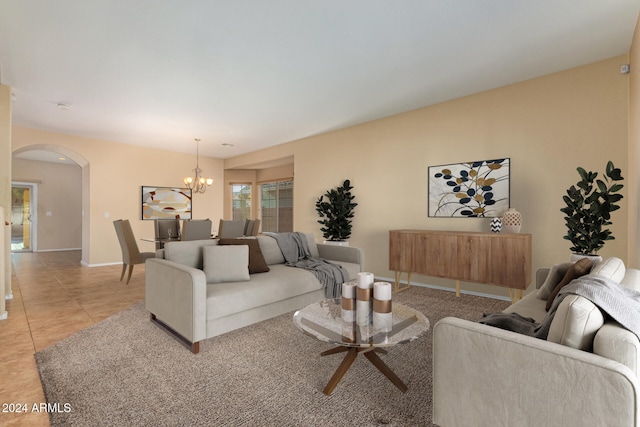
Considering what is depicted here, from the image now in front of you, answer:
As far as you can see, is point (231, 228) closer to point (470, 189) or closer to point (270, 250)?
point (270, 250)

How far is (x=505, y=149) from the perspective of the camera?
3.85m

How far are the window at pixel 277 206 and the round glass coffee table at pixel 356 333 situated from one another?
19.1 ft

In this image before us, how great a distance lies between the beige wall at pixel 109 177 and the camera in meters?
5.93

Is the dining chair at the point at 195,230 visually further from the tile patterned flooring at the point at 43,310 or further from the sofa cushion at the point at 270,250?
the sofa cushion at the point at 270,250

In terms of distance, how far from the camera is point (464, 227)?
417 cm

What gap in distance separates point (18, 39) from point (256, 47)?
2069 mm

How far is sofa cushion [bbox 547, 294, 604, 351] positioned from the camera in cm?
111

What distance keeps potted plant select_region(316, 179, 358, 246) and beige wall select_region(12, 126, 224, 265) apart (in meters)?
4.28

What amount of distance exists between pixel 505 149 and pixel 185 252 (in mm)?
3863

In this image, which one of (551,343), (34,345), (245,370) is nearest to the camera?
(551,343)

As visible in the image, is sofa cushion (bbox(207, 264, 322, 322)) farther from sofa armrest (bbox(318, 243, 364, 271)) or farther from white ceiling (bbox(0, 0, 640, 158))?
white ceiling (bbox(0, 0, 640, 158))

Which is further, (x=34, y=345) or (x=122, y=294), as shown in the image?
(x=122, y=294)

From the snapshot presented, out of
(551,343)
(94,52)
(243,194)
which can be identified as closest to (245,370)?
(551,343)

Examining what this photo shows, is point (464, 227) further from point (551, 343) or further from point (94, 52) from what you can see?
point (94, 52)
